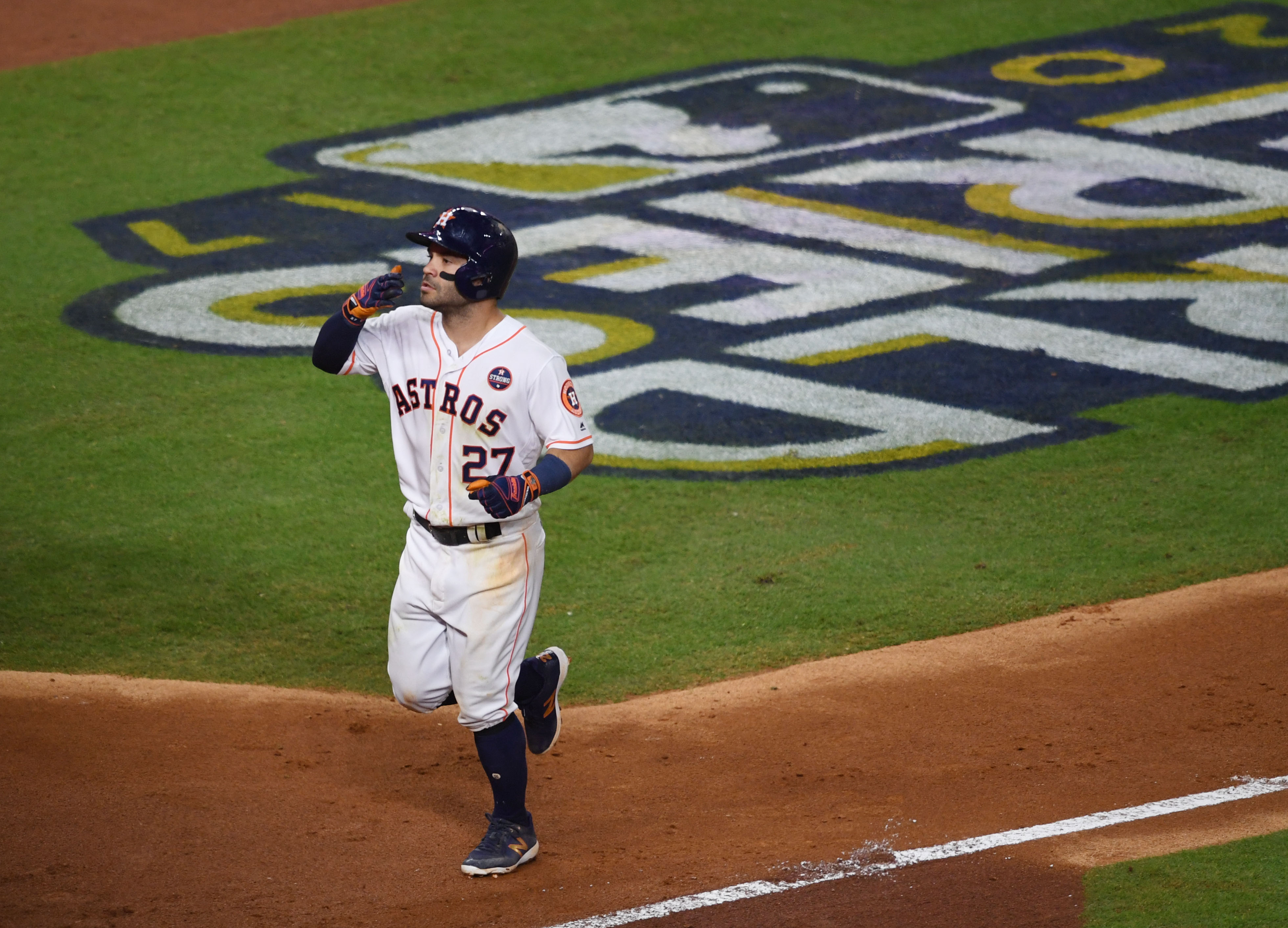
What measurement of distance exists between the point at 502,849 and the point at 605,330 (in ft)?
20.2

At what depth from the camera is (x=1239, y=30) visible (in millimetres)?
16906

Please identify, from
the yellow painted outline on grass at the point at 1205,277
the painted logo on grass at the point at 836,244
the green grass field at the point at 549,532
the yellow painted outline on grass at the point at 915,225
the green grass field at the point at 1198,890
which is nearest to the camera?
the green grass field at the point at 1198,890

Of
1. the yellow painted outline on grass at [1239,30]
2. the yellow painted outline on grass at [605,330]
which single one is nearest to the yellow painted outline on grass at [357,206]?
the yellow painted outline on grass at [605,330]

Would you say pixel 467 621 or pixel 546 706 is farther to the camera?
pixel 546 706

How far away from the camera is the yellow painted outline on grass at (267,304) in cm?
1057

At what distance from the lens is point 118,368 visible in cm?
980

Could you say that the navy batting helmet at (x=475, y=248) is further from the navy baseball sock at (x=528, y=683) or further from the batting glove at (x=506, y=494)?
the navy baseball sock at (x=528, y=683)

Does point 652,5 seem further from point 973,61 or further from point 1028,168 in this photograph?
point 1028,168

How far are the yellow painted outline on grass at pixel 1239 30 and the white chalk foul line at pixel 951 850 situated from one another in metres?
13.4

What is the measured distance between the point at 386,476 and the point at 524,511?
150 inches

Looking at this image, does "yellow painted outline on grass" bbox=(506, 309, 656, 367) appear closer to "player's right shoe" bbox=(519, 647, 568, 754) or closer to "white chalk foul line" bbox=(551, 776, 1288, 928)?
"player's right shoe" bbox=(519, 647, 568, 754)

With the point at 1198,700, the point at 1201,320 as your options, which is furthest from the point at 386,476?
the point at 1201,320

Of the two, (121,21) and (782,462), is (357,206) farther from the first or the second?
(121,21)

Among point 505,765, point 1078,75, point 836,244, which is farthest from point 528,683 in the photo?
point 1078,75
